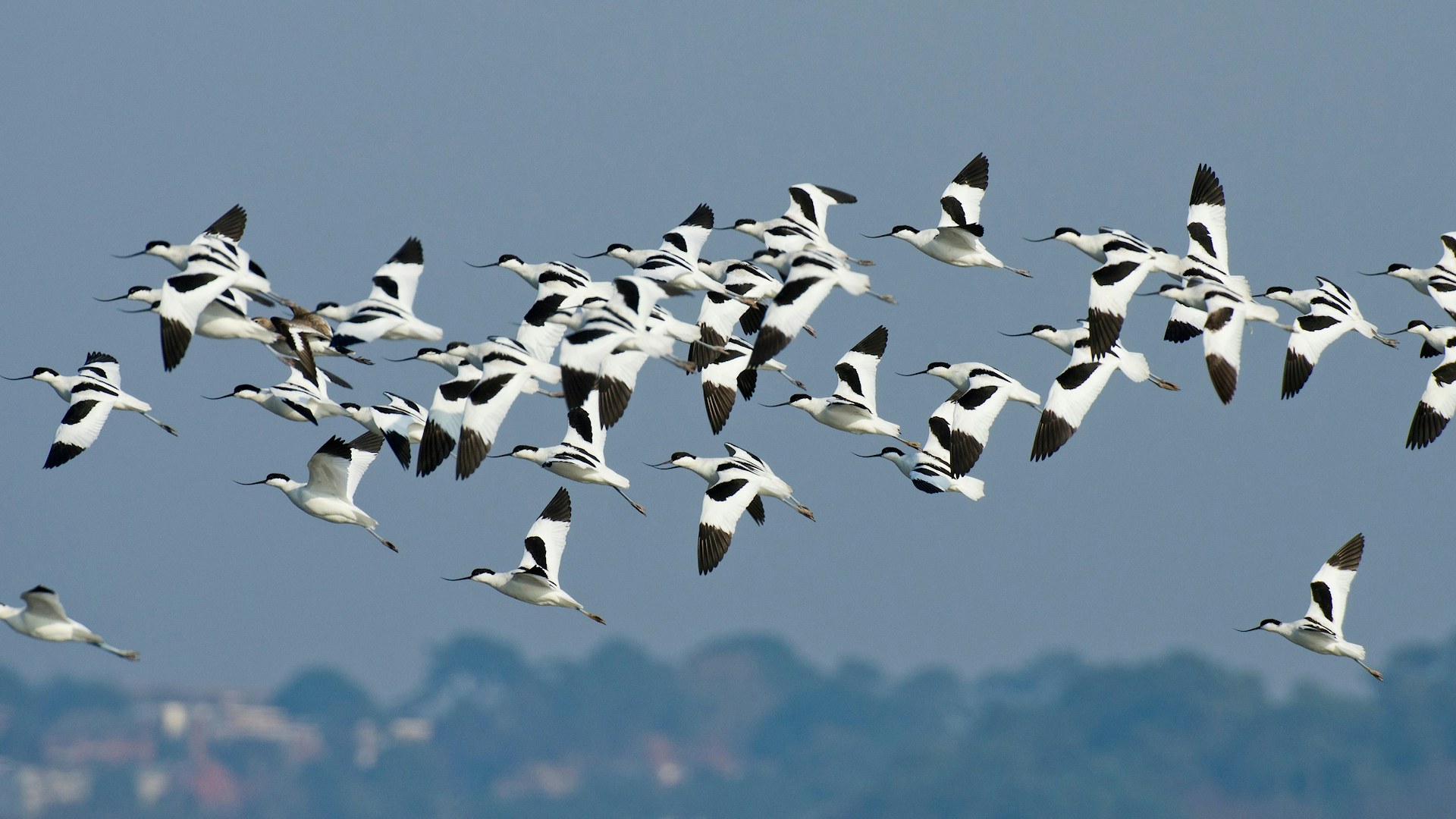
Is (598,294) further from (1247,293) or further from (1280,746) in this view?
(1280,746)

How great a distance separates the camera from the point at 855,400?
26.1 meters

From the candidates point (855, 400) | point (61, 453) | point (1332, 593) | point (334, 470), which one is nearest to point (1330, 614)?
point (1332, 593)

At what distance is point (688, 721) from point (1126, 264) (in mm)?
103140

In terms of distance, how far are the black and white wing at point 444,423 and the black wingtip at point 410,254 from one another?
3859 millimetres

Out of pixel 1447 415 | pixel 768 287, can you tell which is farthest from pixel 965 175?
pixel 1447 415

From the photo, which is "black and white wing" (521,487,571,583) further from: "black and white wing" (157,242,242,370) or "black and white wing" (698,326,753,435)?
"black and white wing" (157,242,242,370)

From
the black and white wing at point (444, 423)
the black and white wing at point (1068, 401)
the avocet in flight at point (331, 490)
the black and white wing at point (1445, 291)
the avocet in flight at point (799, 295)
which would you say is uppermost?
the black and white wing at point (1445, 291)

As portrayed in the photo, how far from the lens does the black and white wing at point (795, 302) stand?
72.6 feet

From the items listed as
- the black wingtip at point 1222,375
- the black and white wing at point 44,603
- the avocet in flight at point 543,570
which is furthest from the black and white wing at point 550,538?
the black wingtip at point 1222,375

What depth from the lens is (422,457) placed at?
2312 cm

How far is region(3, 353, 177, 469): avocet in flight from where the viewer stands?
25625mm

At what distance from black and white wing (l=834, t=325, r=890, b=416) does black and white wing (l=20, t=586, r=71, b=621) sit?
9870 mm

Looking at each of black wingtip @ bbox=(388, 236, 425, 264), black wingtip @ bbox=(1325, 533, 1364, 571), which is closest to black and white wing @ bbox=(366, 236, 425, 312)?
black wingtip @ bbox=(388, 236, 425, 264)

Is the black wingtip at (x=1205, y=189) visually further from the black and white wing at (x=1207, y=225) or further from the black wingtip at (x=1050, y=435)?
the black wingtip at (x=1050, y=435)
